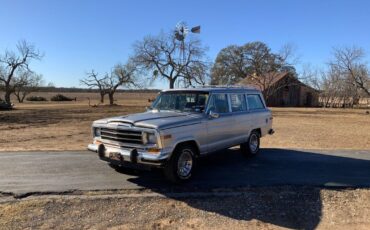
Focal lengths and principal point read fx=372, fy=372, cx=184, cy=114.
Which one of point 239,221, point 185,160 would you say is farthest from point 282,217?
point 185,160

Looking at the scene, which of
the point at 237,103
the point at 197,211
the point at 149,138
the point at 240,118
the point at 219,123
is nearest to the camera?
the point at 197,211

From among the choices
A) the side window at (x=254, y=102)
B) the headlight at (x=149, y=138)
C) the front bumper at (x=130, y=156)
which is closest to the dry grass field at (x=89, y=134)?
the side window at (x=254, y=102)

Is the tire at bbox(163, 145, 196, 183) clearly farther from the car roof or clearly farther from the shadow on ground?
the car roof

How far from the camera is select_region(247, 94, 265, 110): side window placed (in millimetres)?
9680

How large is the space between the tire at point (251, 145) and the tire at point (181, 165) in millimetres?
2608

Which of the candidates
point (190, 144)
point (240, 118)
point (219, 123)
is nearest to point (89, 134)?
point (240, 118)

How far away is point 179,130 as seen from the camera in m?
6.86

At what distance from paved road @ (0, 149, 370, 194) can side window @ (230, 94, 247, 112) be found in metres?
1.32

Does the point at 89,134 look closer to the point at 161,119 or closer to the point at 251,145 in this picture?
the point at 251,145

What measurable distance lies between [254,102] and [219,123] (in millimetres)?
2240

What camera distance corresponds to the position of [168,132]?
6.61 metres

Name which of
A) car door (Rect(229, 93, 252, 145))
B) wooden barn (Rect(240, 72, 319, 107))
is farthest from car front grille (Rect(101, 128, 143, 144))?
Result: wooden barn (Rect(240, 72, 319, 107))

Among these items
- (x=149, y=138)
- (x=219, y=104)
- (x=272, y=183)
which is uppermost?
(x=219, y=104)

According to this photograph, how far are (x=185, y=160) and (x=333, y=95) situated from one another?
57.6m
